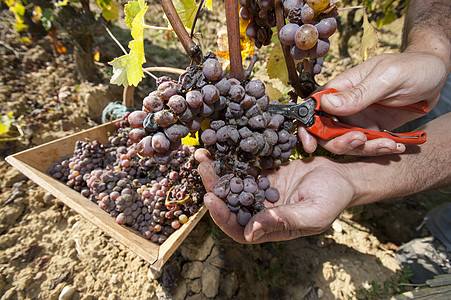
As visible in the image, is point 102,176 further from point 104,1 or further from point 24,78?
point 24,78

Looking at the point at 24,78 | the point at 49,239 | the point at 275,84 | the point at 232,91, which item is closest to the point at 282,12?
the point at 232,91

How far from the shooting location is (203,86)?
0.95 meters

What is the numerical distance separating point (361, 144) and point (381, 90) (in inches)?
11.7

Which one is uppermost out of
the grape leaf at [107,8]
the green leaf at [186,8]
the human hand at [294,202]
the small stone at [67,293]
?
the grape leaf at [107,8]

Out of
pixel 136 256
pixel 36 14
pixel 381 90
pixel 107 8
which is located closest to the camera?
pixel 381 90

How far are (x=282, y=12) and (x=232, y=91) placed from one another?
0.49 meters

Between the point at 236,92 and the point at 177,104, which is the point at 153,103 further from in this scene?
the point at 236,92

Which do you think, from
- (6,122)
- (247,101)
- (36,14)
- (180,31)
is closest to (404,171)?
(247,101)

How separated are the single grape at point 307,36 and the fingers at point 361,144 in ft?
1.90

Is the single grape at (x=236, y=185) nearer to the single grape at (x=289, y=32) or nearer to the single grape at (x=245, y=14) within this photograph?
the single grape at (x=289, y=32)

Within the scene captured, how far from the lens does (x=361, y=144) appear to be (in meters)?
1.29

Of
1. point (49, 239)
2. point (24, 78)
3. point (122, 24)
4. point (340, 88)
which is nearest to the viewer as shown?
point (340, 88)

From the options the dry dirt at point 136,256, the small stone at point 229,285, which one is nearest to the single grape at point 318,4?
the dry dirt at point 136,256

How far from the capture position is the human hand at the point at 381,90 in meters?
1.20
